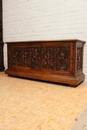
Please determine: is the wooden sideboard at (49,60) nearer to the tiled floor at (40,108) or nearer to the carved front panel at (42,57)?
the carved front panel at (42,57)

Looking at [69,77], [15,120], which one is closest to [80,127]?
[15,120]

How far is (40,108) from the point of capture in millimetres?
1241

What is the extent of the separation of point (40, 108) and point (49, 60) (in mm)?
1027

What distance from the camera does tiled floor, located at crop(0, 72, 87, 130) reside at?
0.97 metres

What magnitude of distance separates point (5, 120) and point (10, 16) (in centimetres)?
246

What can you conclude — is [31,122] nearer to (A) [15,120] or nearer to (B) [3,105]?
(A) [15,120]

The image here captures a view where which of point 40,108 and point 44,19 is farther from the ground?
point 44,19

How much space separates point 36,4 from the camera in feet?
8.65

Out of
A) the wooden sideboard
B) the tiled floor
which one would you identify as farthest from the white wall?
the tiled floor

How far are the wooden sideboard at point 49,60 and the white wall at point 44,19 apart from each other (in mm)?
378

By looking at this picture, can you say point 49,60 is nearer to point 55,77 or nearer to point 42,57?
point 42,57

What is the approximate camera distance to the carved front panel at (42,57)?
2.03 metres

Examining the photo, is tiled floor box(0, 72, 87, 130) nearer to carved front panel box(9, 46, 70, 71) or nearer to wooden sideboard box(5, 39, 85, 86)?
wooden sideboard box(5, 39, 85, 86)

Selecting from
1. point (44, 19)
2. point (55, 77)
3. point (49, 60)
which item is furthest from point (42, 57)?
point (44, 19)
